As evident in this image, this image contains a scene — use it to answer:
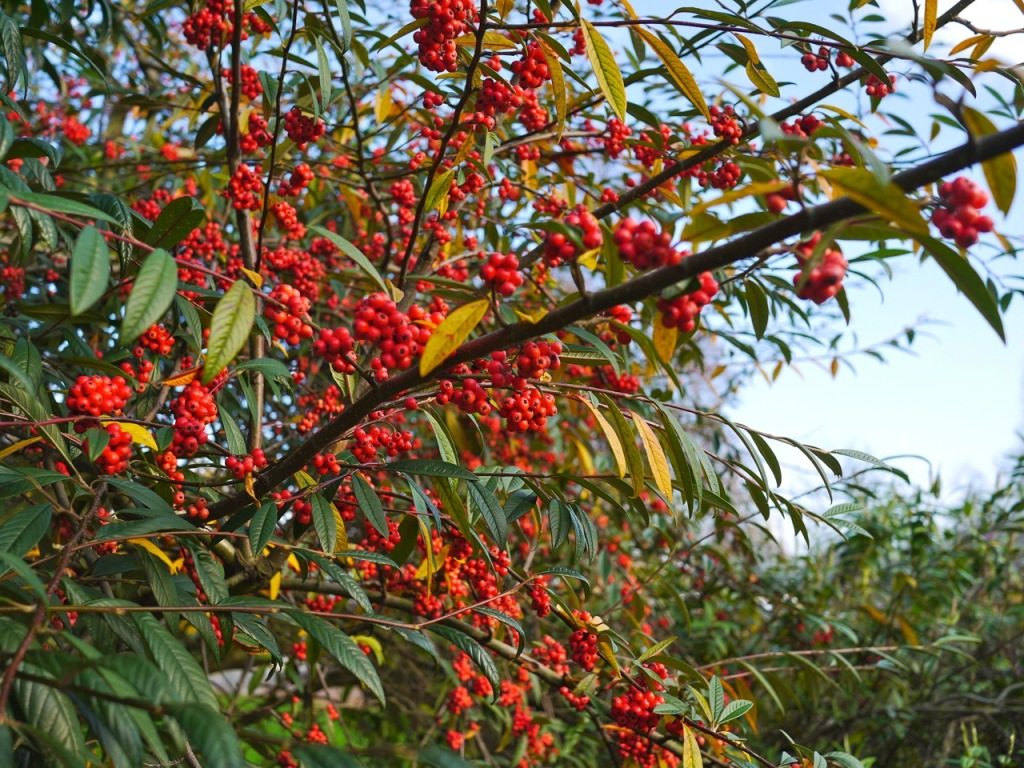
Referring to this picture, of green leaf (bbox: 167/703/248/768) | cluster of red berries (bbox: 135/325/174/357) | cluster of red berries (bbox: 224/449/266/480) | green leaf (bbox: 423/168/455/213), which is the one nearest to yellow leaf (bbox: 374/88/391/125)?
green leaf (bbox: 423/168/455/213)

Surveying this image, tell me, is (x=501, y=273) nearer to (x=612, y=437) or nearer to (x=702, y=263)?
(x=702, y=263)

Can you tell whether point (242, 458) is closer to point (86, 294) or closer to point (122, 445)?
point (122, 445)

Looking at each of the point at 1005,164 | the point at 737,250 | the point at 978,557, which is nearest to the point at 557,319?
the point at 737,250

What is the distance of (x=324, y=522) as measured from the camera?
4.70 ft

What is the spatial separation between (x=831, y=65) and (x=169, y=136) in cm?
402

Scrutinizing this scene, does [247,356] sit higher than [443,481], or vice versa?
[247,356]

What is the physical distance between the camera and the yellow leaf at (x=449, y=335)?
40.9 inches

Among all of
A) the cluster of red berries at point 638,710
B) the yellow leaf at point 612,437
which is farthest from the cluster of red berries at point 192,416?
the cluster of red berries at point 638,710

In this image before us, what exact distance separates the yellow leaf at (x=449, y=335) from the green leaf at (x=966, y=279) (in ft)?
1.78

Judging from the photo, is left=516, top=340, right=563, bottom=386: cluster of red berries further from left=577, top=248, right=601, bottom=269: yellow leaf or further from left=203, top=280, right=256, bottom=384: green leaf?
left=203, top=280, right=256, bottom=384: green leaf

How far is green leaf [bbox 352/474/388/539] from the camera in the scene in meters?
1.48

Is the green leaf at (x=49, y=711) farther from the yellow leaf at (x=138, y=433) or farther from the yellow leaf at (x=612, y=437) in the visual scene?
the yellow leaf at (x=612, y=437)

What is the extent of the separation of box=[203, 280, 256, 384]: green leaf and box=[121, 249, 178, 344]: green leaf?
6 centimetres

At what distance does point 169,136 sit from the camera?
465cm
